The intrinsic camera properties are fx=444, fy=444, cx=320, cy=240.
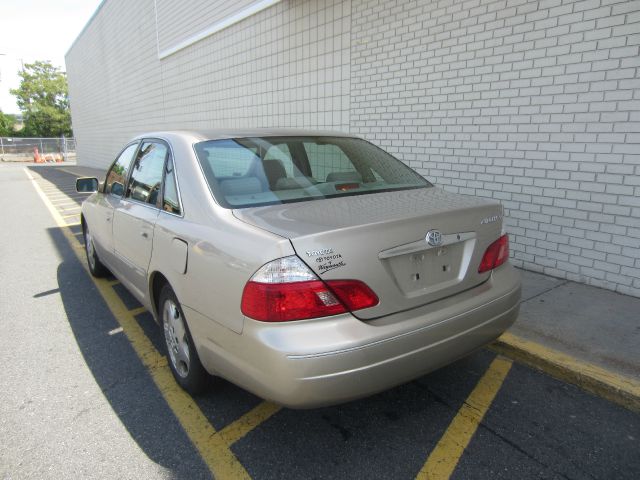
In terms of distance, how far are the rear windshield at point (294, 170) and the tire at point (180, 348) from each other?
2.53ft

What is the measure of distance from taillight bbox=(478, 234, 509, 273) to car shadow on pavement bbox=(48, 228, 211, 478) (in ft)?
5.94

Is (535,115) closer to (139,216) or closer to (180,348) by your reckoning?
(139,216)

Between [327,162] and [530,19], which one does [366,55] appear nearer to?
[530,19]

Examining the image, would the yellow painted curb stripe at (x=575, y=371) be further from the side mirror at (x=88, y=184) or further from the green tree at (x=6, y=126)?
the green tree at (x=6, y=126)

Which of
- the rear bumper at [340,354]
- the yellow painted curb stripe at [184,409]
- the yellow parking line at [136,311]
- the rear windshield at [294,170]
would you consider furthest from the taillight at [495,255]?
the yellow parking line at [136,311]

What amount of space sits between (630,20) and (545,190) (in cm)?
163

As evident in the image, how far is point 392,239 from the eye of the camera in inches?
81.5

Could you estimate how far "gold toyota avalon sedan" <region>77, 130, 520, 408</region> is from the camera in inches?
75.4

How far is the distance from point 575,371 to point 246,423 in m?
2.12

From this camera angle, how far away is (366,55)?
21.3 feet

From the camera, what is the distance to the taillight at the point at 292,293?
191 centimetres

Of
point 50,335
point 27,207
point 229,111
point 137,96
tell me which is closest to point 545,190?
point 50,335

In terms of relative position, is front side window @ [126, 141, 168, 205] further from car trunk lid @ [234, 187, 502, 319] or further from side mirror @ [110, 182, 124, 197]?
car trunk lid @ [234, 187, 502, 319]

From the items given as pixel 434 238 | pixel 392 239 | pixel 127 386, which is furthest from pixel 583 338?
pixel 127 386
